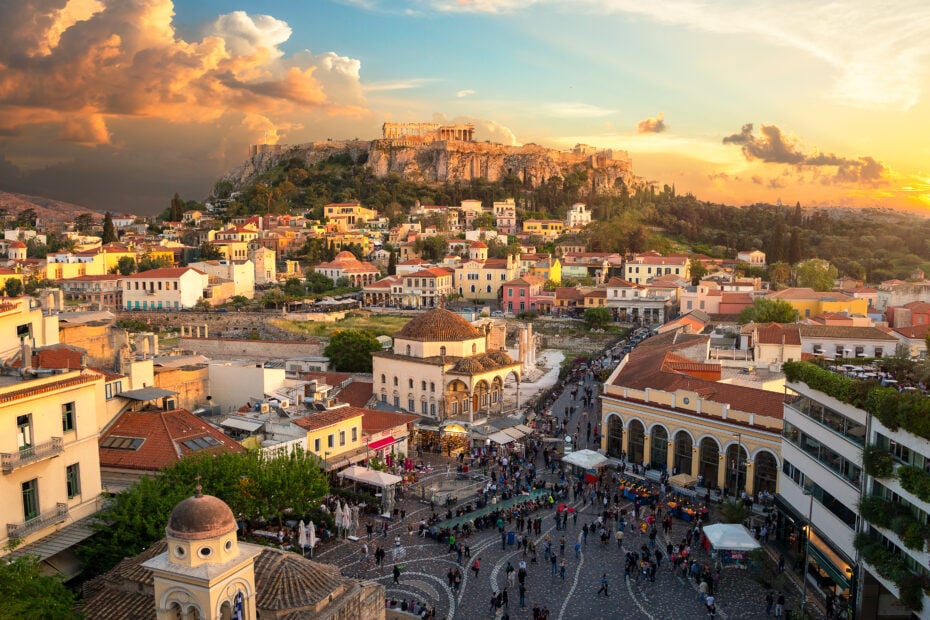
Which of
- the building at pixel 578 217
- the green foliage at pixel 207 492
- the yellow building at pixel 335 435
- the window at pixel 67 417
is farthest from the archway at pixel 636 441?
the building at pixel 578 217

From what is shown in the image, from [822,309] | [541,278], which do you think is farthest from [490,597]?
[541,278]

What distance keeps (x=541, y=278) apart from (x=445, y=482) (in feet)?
182

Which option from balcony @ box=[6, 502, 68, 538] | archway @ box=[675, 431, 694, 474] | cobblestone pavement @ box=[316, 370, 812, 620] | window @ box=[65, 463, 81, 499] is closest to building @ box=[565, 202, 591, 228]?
archway @ box=[675, 431, 694, 474]

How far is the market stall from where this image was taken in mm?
20469

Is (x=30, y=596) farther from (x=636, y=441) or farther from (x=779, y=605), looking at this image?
(x=636, y=441)

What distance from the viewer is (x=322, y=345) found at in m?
52.6

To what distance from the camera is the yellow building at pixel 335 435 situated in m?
26.8

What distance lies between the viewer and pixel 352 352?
45.8 metres

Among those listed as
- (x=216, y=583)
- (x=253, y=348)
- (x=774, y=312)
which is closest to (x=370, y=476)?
(x=216, y=583)

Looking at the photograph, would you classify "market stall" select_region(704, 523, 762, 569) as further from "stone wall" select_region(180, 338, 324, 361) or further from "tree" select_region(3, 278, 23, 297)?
"tree" select_region(3, 278, 23, 297)

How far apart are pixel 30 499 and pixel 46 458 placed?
1.05 m

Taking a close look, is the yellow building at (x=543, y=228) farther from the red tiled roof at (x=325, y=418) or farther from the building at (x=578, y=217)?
the red tiled roof at (x=325, y=418)

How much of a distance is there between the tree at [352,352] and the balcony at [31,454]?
92.0 feet

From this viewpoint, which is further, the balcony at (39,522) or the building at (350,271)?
the building at (350,271)
